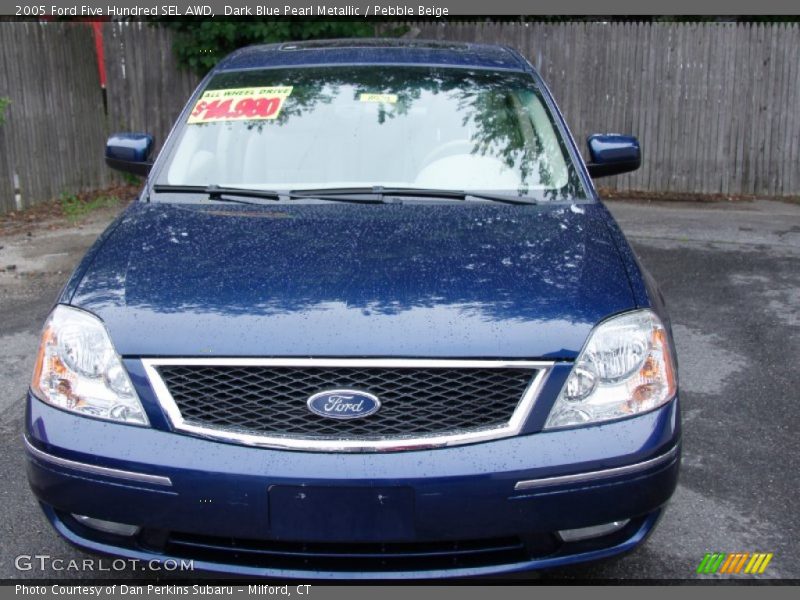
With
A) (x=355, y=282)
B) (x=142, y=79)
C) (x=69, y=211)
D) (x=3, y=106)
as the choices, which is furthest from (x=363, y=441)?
(x=142, y=79)

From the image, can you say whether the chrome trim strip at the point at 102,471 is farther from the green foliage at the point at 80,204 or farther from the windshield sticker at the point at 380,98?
the green foliage at the point at 80,204

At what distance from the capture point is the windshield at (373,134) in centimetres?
393

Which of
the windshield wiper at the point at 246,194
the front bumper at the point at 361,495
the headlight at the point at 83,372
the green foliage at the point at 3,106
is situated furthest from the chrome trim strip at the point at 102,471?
the green foliage at the point at 3,106

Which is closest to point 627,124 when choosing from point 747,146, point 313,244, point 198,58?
point 747,146

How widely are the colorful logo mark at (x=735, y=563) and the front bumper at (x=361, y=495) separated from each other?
0.75 meters

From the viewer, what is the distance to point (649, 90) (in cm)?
1123

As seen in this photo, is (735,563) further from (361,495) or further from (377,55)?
(377,55)

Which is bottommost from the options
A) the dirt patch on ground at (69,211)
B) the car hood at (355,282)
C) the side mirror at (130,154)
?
the dirt patch on ground at (69,211)

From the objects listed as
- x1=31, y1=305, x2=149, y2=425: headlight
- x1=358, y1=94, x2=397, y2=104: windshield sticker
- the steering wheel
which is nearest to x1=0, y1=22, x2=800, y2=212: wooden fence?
x1=358, y1=94, x2=397, y2=104: windshield sticker

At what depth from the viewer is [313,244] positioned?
3199mm

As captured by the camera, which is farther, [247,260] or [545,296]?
[247,260]

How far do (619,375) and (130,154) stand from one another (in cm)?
276

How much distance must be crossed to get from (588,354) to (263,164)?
1.87 metres

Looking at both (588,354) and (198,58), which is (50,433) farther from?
(198,58)
